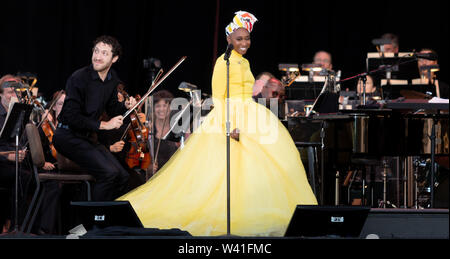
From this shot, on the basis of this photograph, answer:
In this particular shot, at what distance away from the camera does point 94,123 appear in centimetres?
525

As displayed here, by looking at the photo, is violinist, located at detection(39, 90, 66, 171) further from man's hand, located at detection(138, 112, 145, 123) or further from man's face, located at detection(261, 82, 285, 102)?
man's face, located at detection(261, 82, 285, 102)

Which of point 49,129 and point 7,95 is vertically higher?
point 7,95

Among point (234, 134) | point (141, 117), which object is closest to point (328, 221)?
point (234, 134)

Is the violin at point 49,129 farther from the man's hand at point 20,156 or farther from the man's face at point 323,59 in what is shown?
the man's face at point 323,59

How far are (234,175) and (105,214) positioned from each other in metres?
1.05

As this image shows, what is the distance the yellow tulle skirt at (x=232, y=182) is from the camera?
4.82 metres

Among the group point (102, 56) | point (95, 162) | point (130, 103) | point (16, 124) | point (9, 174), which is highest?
point (102, 56)

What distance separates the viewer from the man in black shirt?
5227mm

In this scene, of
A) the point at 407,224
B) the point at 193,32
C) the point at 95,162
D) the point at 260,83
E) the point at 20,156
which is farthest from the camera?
the point at 193,32

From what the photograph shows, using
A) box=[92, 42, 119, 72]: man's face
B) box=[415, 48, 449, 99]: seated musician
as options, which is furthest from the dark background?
box=[92, 42, 119, 72]: man's face

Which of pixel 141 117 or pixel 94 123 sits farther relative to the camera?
pixel 141 117

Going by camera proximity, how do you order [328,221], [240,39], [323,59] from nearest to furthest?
1. [328,221]
2. [240,39]
3. [323,59]

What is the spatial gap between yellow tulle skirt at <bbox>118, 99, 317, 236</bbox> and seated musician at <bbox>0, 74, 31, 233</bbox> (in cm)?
117

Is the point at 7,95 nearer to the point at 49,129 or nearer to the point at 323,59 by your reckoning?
the point at 49,129
